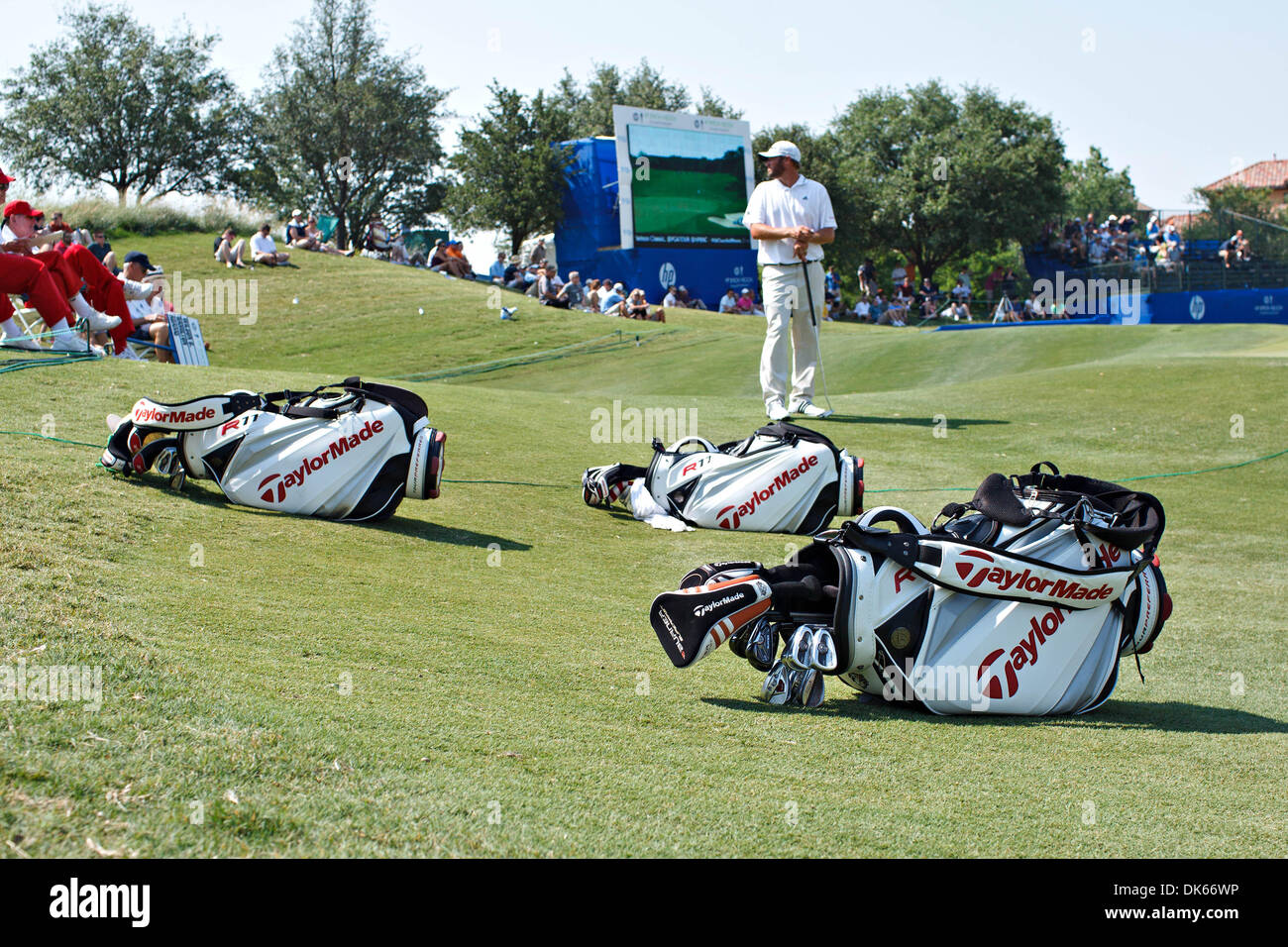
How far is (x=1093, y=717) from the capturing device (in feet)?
13.4

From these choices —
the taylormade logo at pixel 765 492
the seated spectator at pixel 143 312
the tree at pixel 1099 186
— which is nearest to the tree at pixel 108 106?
the seated spectator at pixel 143 312

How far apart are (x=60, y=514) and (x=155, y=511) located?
1.96 ft

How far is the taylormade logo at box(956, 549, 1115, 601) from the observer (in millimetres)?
3854

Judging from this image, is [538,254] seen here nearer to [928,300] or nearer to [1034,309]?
[928,300]

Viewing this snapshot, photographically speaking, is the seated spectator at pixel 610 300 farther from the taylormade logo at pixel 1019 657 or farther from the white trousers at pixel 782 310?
the taylormade logo at pixel 1019 657

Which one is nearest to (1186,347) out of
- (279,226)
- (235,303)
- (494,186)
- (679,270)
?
(235,303)

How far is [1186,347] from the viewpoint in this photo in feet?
56.0

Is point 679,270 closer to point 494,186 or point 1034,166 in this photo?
point 494,186

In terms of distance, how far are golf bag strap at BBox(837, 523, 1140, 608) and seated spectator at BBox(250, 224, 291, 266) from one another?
29.6 m

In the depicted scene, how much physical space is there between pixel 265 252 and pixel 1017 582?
29896mm

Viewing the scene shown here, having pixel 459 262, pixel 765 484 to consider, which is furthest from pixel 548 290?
pixel 765 484

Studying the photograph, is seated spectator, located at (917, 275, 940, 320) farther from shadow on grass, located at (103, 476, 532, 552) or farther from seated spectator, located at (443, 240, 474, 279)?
shadow on grass, located at (103, 476, 532, 552)
